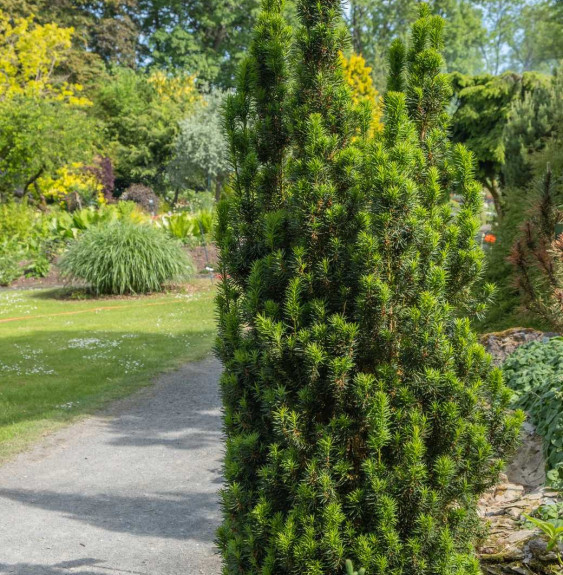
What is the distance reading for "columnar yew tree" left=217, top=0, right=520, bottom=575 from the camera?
216 centimetres

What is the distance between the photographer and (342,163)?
90.0 inches

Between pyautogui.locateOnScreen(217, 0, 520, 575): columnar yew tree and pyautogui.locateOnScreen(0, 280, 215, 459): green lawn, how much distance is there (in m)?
3.80

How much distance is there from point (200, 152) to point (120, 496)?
77.8 feet

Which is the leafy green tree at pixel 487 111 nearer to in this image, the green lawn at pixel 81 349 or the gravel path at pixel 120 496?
the green lawn at pixel 81 349

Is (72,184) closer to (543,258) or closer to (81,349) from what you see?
(81,349)

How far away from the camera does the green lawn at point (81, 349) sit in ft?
21.6

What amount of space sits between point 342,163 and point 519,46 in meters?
108

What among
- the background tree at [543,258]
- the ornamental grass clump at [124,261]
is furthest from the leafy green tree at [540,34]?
the background tree at [543,258]

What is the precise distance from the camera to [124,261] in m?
14.1

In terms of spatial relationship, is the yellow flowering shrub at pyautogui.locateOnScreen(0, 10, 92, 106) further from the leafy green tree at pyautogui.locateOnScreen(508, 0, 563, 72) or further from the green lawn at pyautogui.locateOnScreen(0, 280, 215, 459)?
the leafy green tree at pyautogui.locateOnScreen(508, 0, 563, 72)

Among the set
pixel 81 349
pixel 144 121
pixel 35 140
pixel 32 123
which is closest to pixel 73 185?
pixel 35 140

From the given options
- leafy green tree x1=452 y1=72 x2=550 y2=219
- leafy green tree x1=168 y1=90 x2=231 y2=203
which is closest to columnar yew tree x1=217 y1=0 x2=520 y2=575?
leafy green tree x1=452 y1=72 x2=550 y2=219

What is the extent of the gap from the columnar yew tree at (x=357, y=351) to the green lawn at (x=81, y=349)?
3801 millimetres

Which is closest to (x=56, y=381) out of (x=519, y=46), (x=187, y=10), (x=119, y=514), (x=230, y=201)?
(x=119, y=514)
